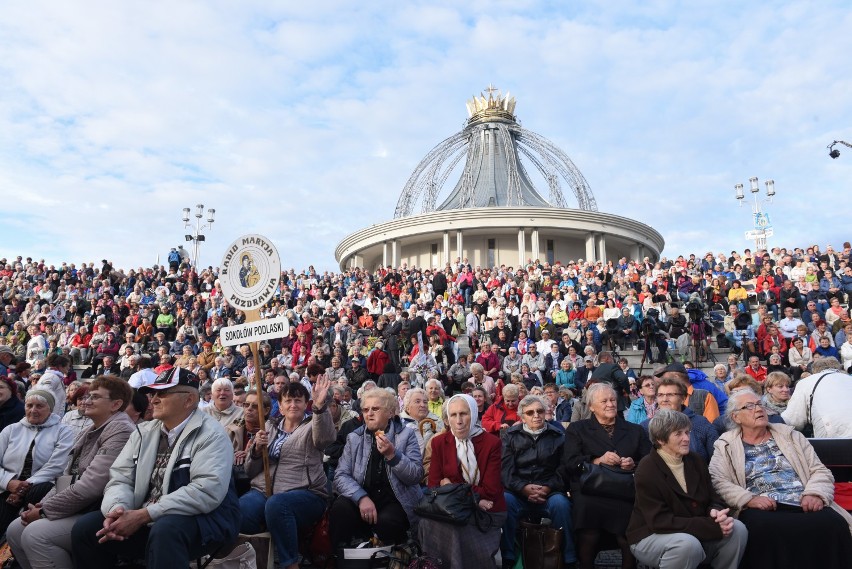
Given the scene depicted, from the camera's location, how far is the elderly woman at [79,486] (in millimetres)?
4410

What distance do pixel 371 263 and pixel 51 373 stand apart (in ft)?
101

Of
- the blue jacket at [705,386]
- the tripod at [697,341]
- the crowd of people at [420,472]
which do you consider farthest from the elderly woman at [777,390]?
the tripod at [697,341]

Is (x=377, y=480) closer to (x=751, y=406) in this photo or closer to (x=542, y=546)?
(x=542, y=546)

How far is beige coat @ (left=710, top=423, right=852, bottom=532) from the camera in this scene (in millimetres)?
4688

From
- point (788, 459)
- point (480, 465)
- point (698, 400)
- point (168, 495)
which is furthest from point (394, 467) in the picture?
point (698, 400)

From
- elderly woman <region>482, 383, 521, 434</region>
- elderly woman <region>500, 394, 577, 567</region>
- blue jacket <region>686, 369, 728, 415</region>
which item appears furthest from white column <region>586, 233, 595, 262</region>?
elderly woman <region>500, 394, 577, 567</region>

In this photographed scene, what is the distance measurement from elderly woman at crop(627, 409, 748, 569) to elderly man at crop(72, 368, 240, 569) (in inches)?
116

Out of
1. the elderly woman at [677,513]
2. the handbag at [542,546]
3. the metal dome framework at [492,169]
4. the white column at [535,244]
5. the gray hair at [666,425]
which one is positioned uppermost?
the metal dome framework at [492,169]

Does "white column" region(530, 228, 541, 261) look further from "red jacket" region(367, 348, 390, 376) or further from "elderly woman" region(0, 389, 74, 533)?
"elderly woman" region(0, 389, 74, 533)

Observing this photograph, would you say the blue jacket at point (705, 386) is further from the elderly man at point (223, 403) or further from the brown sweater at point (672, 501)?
the elderly man at point (223, 403)

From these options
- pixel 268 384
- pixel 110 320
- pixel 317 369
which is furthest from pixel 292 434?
pixel 110 320

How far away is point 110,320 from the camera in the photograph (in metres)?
20.0

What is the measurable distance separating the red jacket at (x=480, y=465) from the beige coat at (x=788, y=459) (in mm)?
1690

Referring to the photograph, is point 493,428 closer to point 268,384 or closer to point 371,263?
point 268,384
